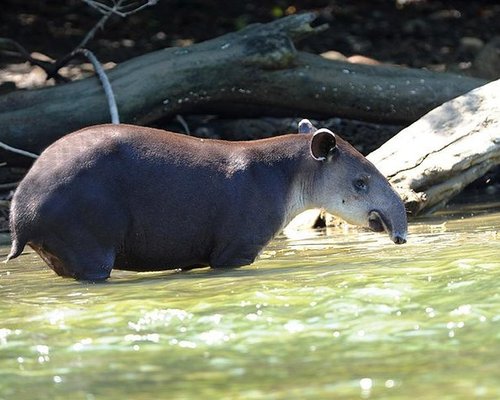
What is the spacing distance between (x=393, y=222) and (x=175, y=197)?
6.03ft

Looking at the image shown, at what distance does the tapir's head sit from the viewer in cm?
946

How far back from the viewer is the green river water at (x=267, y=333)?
4.97m

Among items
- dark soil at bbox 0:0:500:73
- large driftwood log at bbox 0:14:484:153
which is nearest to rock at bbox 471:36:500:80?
dark soil at bbox 0:0:500:73

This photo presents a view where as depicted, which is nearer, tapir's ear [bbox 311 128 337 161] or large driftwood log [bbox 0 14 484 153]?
tapir's ear [bbox 311 128 337 161]

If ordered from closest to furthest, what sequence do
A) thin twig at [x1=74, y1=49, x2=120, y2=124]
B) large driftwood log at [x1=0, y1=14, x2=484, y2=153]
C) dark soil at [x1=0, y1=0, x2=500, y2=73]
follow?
1. thin twig at [x1=74, y1=49, x2=120, y2=124]
2. large driftwood log at [x1=0, y1=14, x2=484, y2=153]
3. dark soil at [x1=0, y1=0, x2=500, y2=73]

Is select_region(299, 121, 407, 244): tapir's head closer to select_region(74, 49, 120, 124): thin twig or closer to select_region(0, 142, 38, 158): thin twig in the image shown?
select_region(74, 49, 120, 124): thin twig

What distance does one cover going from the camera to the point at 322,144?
9359 millimetres

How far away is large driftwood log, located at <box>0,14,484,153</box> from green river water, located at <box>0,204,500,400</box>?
14.4 ft

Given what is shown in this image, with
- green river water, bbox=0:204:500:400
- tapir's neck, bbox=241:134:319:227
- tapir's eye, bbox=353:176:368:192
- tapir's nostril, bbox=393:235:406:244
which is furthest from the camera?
tapir's eye, bbox=353:176:368:192

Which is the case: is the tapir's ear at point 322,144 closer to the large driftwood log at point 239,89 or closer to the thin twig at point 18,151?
the thin twig at point 18,151

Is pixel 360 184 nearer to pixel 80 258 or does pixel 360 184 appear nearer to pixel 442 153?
pixel 442 153

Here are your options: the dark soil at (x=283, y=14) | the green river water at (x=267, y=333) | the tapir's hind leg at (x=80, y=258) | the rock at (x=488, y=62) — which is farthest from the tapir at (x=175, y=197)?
the dark soil at (x=283, y=14)

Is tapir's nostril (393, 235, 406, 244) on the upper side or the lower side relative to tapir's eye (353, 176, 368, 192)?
lower

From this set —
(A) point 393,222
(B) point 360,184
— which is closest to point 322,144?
(B) point 360,184
